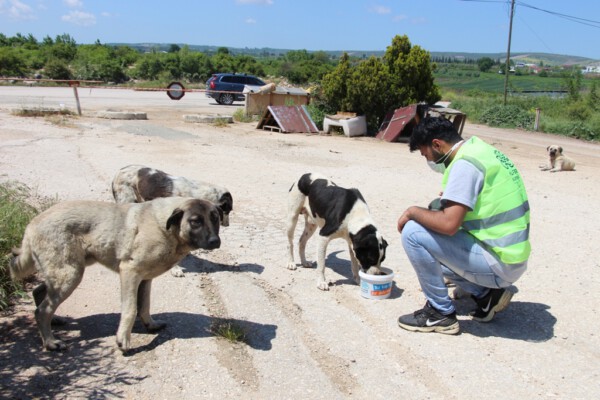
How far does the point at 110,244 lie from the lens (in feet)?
13.6

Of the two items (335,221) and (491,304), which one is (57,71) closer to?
(335,221)

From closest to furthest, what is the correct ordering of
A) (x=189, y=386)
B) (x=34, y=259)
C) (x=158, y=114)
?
(x=189, y=386) → (x=34, y=259) → (x=158, y=114)

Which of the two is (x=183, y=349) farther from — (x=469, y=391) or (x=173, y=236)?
(x=469, y=391)

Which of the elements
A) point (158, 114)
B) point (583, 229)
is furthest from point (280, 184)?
point (158, 114)

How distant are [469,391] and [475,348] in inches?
27.7

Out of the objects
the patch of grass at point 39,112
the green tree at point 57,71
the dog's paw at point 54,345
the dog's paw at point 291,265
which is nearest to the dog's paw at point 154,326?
the dog's paw at point 54,345

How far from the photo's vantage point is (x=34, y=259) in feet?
13.5

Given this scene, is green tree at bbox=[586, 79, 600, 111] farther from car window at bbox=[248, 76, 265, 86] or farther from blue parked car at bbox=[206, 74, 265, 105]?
blue parked car at bbox=[206, 74, 265, 105]

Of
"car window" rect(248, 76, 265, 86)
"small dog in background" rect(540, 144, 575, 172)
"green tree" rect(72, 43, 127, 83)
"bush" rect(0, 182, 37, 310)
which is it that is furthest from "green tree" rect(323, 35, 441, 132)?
"green tree" rect(72, 43, 127, 83)

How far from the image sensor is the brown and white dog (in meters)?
6.29

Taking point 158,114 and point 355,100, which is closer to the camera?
point 355,100

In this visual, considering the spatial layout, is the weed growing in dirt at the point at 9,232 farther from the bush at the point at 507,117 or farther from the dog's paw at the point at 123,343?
the bush at the point at 507,117

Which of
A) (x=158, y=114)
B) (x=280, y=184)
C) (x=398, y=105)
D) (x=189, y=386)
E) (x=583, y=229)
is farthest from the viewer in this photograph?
(x=158, y=114)

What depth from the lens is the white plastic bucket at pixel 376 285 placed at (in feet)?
17.6
